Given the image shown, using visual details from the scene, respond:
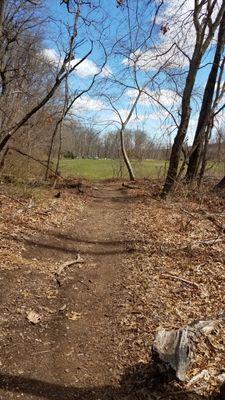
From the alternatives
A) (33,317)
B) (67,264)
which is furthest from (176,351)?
(67,264)

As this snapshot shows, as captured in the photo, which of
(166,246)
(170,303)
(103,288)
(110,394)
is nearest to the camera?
(110,394)

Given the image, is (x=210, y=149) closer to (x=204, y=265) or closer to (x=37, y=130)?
(x=37, y=130)

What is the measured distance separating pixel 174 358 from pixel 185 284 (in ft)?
8.35

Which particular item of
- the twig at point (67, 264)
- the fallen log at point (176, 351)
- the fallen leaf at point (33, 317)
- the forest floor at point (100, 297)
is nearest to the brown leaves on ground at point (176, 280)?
the forest floor at point (100, 297)

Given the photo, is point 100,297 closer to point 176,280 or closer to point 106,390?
point 176,280

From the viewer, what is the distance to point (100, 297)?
5.93m

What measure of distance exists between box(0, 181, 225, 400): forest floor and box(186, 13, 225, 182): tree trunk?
13.7 feet

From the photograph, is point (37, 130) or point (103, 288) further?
point (37, 130)

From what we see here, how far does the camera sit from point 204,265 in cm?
725

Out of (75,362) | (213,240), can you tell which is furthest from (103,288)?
(213,240)

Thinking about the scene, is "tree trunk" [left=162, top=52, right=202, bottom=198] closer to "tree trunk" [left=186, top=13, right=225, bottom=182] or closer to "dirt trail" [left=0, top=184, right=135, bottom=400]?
"tree trunk" [left=186, top=13, right=225, bottom=182]

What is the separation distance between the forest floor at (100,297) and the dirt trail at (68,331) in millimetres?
12

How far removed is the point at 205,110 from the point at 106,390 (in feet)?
39.4

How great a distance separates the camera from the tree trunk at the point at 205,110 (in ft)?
45.3
